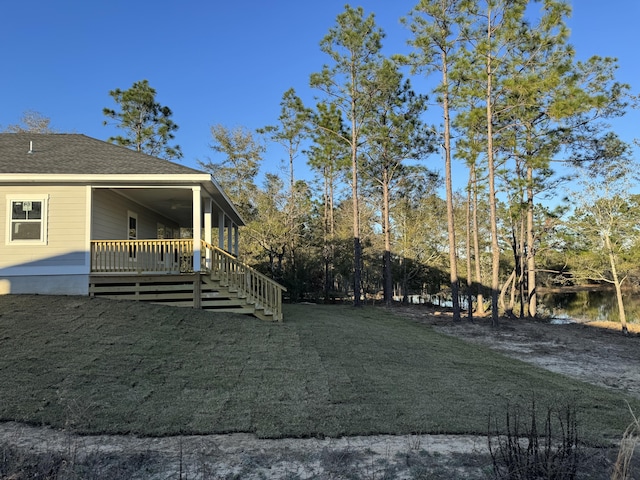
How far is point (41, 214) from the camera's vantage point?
9.79 meters

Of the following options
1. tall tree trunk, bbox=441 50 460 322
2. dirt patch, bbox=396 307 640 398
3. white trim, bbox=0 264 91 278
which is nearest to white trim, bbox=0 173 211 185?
white trim, bbox=0 264 91 278

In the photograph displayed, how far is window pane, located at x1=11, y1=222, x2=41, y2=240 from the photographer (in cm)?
969

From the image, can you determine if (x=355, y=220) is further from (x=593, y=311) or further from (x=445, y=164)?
(x=593, y=311)

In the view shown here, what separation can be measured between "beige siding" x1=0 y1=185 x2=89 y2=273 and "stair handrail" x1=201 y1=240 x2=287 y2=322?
2965 millimetres

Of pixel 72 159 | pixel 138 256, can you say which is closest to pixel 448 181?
pixel 138 256

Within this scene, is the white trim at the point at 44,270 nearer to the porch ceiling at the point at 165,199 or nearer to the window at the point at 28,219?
the window at the point at 28,219

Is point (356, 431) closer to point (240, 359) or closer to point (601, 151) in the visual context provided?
point (240, 359)

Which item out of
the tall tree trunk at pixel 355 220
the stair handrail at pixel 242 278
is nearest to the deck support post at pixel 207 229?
the stair handrail at pixel 242 278

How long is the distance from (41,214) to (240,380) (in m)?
7.39

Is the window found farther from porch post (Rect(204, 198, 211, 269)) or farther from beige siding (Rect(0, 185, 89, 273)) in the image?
porch post (Rect(204, 198, 211, 269))

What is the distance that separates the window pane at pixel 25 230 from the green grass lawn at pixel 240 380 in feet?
5.35

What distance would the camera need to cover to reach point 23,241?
964 centimetres

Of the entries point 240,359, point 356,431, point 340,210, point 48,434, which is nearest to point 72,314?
point 240,359

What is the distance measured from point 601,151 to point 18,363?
1970 cm
